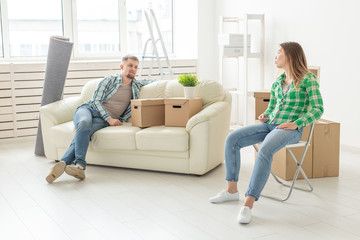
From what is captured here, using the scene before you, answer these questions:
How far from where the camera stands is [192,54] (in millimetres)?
6770

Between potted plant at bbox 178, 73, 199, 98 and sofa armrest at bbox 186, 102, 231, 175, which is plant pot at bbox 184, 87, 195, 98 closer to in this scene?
potted plant at bbox 178, 73, 199, 98

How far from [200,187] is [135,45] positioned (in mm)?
3826

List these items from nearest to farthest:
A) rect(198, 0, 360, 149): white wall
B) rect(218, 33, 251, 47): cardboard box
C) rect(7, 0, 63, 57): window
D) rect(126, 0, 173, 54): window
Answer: rect(198, 0, 360, 149): white wall
rect(218, 33, 251, 47): cardboard box
rect(7, 0, 63, 57): window
rect(126, 0, 173, 54): window

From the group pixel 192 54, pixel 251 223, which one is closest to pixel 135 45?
pixel 192 54

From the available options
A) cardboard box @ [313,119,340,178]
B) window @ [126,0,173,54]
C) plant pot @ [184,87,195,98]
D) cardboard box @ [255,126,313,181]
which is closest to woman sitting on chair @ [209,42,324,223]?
cardboard box @ [255,126,313,181]

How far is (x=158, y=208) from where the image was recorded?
9.98 feet

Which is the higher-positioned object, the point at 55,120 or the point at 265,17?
the point at 265,17

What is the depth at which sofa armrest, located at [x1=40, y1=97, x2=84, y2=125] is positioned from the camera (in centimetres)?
427

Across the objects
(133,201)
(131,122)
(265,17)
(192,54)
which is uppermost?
(265,17)

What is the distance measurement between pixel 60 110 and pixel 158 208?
1.75 metres

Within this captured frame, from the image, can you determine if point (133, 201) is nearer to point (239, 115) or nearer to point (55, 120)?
point (55, 120)

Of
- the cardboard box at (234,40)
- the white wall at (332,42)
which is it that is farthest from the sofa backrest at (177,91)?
the cardboard box at (234,40)

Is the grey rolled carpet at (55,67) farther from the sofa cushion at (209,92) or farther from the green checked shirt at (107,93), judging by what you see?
the sofa cushion at (209,92)

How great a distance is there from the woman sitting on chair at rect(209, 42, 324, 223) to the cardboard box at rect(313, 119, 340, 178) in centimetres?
66
